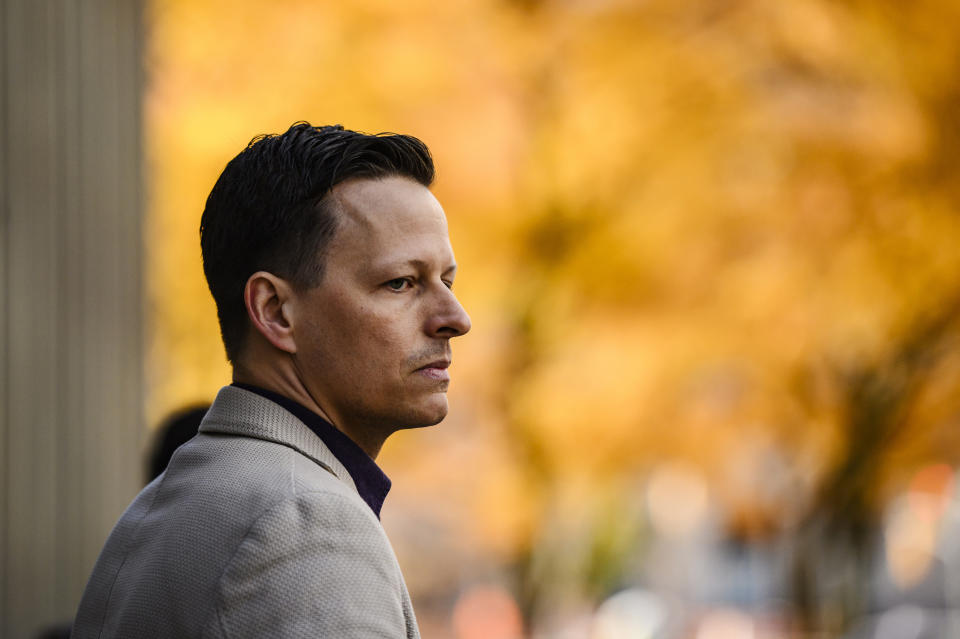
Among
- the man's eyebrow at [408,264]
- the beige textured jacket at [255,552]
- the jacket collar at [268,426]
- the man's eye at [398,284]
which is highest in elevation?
the man's eyebrow at [408,264]

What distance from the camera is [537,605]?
8.82 meters

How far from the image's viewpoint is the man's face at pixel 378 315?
153 cm

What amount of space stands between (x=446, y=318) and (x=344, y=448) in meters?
0.24

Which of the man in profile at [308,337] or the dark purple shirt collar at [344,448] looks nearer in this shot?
the man in profile at [308,337]

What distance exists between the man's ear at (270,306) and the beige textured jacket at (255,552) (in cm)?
9

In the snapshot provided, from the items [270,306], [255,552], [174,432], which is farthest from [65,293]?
[255,552]

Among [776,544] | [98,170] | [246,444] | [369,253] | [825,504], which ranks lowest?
[776,544]

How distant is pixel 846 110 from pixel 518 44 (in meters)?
2.33

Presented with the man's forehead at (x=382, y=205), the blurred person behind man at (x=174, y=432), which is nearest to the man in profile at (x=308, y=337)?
the man's forehead at (x=382, y=205)

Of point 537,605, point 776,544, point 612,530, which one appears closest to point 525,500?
point 537,605

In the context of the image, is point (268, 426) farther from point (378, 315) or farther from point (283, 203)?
point (283, 203)

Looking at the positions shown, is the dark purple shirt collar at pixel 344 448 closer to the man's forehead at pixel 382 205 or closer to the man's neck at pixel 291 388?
the man's neck at pixel 291 388

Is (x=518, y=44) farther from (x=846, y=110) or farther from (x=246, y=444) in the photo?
(x=246, y=444)

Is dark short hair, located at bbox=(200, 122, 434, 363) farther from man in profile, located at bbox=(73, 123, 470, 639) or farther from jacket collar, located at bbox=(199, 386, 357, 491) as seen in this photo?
jacket collar, located at bbox=(199, 386, 357, 491)
